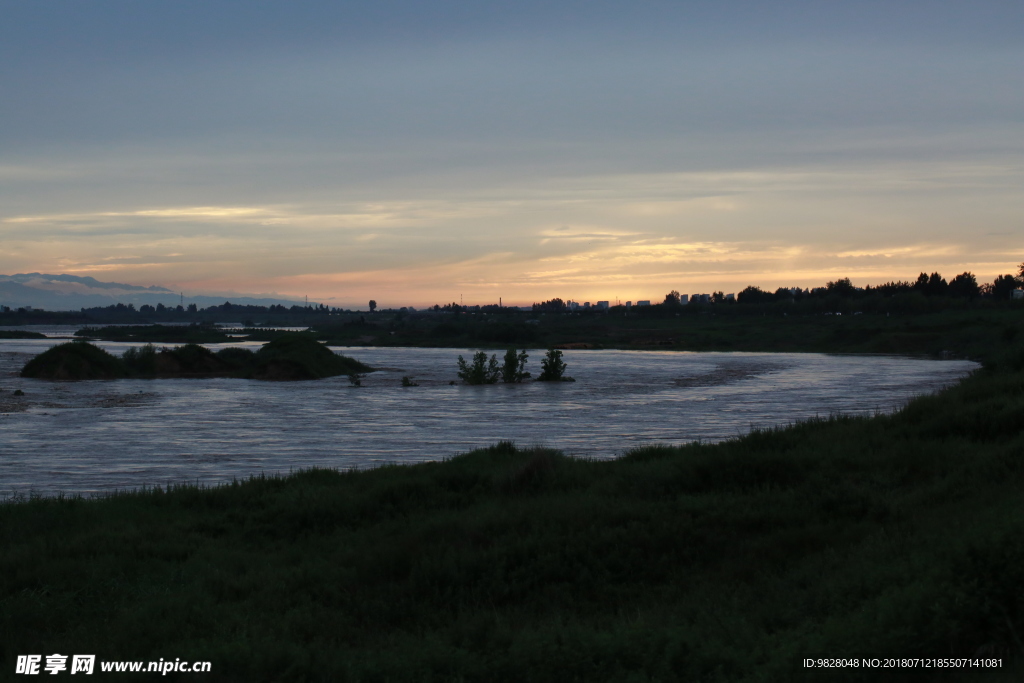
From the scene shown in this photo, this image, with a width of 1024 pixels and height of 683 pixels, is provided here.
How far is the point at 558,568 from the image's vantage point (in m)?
9.17

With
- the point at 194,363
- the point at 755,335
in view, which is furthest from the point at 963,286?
the point at 194,363

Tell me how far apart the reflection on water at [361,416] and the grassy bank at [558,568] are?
5.18 meters

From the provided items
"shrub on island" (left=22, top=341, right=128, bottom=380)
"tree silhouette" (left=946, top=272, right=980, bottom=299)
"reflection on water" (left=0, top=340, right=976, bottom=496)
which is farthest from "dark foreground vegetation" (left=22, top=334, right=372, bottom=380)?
"tree silhouette" (left=946, top=272, right=980, bottom=299)

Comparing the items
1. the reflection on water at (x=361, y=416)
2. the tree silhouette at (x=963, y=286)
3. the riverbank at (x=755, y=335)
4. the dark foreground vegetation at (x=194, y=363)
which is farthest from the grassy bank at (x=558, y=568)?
the tree silhouette at (x=963, y=286)

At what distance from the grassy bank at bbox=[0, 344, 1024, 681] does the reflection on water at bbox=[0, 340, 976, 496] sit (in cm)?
518

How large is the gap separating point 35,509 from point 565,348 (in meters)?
71.3

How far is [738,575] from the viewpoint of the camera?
8.93 m

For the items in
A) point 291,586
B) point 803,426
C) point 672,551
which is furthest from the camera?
point 803,426

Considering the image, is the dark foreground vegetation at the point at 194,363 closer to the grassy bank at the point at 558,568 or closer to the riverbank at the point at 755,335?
the riverbank at the point at 755,335

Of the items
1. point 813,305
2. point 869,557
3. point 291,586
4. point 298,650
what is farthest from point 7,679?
point 813,305

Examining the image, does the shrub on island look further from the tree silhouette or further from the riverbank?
the tree silhouette

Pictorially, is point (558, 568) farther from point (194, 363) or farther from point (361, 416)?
point (194, 363)

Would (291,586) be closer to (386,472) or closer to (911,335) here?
(386,472)

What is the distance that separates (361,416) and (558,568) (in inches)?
760
